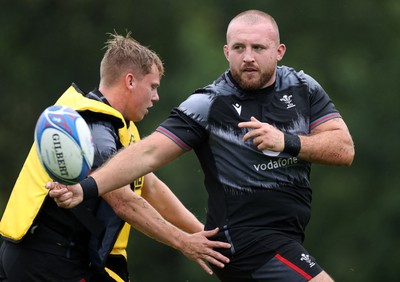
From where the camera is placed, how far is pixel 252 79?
23.6 ft

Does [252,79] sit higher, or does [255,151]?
[252,79]

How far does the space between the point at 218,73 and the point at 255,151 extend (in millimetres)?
11129

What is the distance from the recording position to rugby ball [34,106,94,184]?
20.9 feet

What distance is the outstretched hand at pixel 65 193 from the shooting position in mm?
6434

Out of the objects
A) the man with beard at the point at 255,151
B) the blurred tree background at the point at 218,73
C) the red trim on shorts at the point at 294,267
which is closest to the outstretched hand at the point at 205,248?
the man with beard at the point at 255,151

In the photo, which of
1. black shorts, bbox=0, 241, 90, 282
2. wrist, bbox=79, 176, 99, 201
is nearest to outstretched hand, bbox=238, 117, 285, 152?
wrist, bbox=79, 176, 99, 201

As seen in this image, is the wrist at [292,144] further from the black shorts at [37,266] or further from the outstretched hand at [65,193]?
the black shorts at [37,266]

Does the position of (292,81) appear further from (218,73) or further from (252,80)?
(218,73)

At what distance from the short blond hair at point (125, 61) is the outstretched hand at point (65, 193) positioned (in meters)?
1.64

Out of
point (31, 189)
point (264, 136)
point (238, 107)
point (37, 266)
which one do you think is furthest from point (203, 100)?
point (37, 266)

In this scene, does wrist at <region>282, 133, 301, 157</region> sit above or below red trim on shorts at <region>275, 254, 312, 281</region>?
above

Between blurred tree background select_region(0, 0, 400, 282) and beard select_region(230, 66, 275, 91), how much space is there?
1069 centimetres

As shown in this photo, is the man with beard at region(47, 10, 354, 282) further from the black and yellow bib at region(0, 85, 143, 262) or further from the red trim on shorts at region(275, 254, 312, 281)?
the black and yellow bib at region(0, 85, 143, 262)

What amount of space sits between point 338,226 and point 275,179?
12.2m
